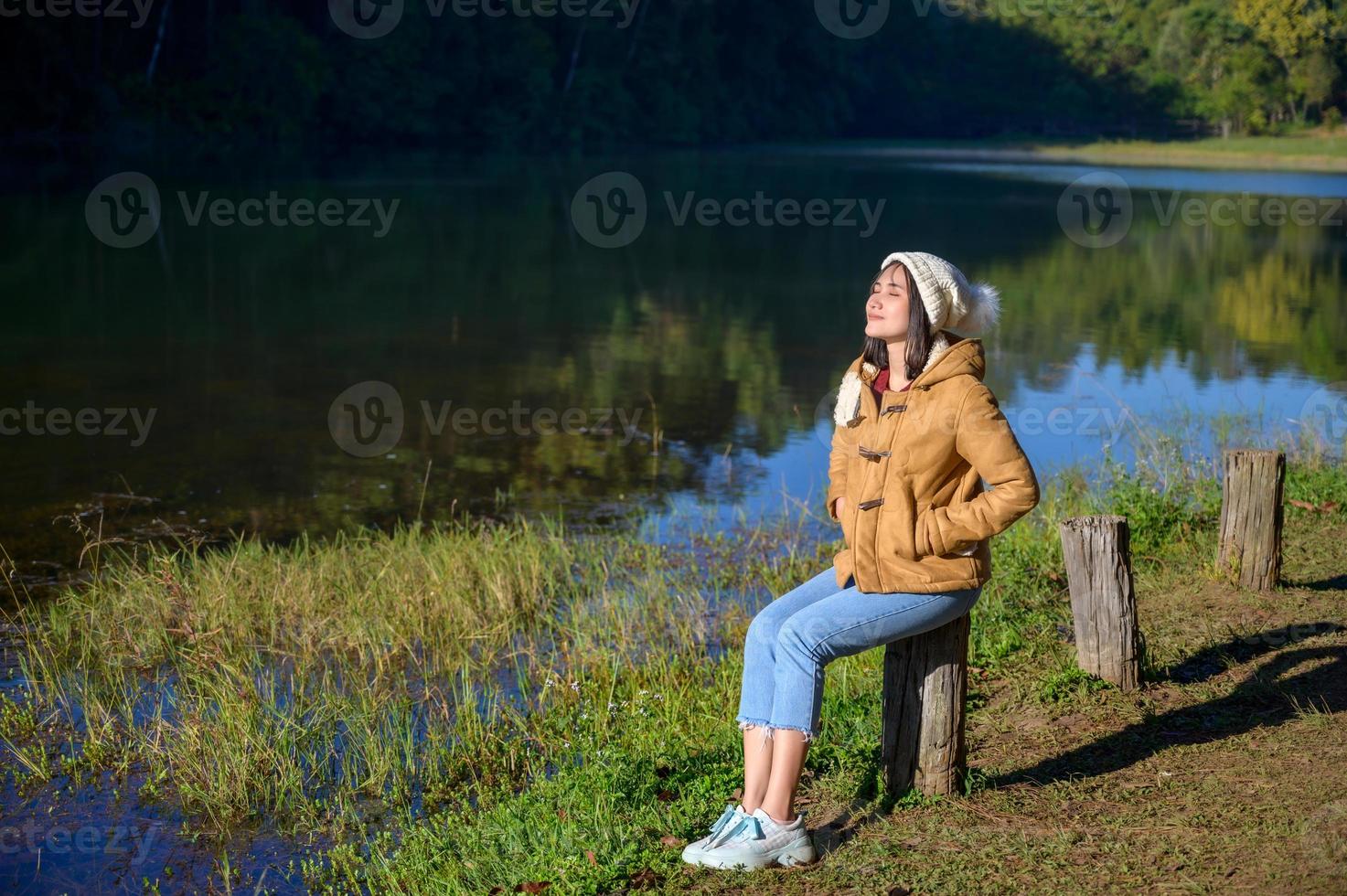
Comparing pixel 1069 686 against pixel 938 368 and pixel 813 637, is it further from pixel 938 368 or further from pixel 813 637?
pixel 938 368

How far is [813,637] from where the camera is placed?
3.96 metres

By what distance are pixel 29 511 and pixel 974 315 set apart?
758 cm

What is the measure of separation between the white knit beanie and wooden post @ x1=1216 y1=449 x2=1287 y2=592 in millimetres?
2884

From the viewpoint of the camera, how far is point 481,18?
63719 mm

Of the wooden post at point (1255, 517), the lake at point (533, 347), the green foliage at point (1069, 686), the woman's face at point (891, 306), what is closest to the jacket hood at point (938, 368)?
the woman's face at point (891, 306)

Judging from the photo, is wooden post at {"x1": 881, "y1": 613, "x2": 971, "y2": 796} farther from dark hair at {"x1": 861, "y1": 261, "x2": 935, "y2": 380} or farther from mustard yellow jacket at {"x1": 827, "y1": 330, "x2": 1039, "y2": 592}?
dark hair at {"x1": 861, "y1": 261, "x2": 935, "y2": 380}

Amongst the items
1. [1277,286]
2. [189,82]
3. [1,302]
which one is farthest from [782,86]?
[1,302]

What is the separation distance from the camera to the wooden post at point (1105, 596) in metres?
5.23

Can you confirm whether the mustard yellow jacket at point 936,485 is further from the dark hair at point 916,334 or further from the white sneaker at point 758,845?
the white sneaker at point 758,845

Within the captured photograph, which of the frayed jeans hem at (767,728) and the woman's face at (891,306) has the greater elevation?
the woman's face at (891,306)

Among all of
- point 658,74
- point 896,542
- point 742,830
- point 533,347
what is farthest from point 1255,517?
point 658,74

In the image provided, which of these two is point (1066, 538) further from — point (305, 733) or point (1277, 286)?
point (1277, 286)

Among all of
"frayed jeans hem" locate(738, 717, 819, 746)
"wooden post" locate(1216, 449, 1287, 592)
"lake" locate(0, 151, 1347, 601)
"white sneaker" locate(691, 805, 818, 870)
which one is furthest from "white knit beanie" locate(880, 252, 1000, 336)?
"lake" locate(0, 151, 1347, 601)

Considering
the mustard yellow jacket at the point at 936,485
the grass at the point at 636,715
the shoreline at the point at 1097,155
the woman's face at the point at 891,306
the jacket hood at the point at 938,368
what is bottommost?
the grass at the point at 636,715
